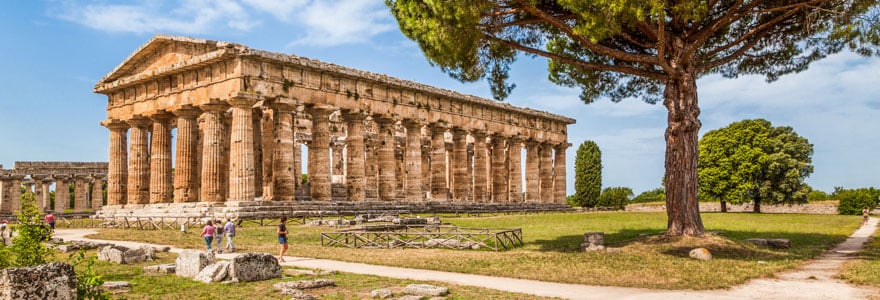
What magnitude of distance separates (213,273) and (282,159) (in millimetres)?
22479

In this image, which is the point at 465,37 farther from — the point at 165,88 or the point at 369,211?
the point at 165,88

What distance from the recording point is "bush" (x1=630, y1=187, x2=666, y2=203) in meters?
76.8

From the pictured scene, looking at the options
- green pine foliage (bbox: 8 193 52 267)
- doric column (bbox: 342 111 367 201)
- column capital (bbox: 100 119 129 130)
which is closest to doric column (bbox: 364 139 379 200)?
doric column (bbox: 342 111 367 201)

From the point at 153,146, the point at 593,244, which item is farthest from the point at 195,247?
the point at 153,146

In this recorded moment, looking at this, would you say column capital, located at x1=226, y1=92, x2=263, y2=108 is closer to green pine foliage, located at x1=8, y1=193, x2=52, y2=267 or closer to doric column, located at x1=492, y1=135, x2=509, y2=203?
doric column, located at x1=492, y1=135, x2=509, y2=203

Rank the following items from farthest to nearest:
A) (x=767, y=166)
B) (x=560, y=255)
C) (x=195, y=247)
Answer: (x=767, y=166) < (x=195, y=247) < (x=560, y=255)

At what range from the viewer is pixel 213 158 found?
34750mm

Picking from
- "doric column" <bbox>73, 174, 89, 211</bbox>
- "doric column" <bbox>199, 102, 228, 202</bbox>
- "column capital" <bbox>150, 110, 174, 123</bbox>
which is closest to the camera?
"doric column" <bbox>199, 102, 228, 202</bbox>

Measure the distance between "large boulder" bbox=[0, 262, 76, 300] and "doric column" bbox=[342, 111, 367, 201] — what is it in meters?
31.0

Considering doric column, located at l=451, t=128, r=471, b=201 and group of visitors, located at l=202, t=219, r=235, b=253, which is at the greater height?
doric column, located at l=451, t=128, r=471, b=201

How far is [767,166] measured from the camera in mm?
53281

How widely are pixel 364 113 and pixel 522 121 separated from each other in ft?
65.0

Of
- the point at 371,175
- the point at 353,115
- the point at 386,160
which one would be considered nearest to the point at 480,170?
the point at 371,175

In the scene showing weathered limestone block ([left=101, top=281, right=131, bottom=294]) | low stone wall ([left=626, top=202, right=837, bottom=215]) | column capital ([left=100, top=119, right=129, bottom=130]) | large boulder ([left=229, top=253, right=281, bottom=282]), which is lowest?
low stone wall ([left=626, top=202, right=837, bottom=215])
